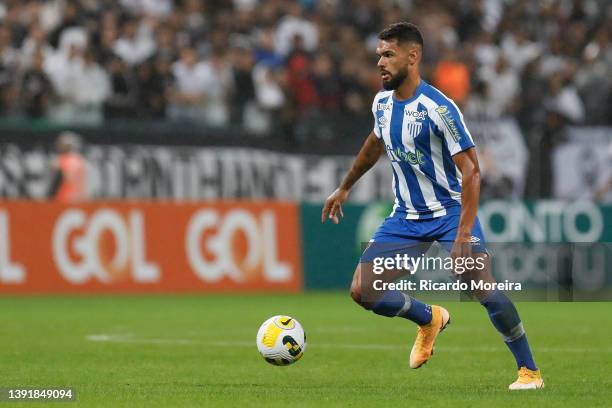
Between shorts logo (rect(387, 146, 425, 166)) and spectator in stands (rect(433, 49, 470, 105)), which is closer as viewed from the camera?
shorts logo (rect(387, 146, 425, 166))

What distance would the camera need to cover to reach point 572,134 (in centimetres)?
2289

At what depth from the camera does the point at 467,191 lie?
8.44 meters

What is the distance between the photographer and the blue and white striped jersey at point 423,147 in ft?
28.7

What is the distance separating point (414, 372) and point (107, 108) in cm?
1064

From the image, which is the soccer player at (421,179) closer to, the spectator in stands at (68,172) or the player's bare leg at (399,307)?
the player's bare leg at (399,307)

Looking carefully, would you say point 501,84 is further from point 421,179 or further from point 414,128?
point 414,128

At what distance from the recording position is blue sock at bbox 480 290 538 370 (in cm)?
855

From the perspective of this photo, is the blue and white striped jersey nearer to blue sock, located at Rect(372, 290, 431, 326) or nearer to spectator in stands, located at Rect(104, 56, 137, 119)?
blue sock, located at Rect(372, 290, 431, 326)

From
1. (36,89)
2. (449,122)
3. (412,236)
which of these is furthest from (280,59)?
(449,122)

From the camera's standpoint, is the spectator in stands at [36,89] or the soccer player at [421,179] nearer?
the soccer player at [421,179]

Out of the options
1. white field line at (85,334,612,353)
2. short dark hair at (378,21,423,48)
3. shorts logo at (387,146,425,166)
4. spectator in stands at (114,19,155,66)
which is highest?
spectator in stands at (114,19,155,66)

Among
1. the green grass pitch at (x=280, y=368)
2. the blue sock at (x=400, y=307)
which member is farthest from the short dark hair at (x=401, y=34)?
the green grass pitch at (x=280, y=368)

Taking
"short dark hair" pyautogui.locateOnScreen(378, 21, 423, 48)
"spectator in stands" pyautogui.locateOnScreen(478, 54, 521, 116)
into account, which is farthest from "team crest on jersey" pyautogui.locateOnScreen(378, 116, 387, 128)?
"spectator in stands" pyautogui.locateOnScreen(478, 54, 521, 116)

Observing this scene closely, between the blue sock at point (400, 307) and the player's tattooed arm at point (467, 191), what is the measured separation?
0.97m
